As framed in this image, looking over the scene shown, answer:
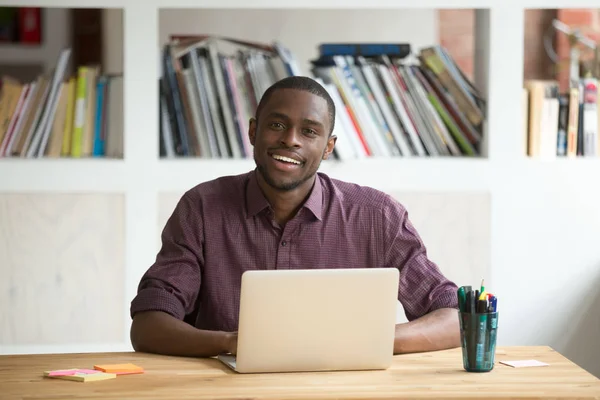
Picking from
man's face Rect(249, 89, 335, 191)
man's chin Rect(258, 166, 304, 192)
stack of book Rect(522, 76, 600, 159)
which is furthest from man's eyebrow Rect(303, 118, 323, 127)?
stack of book Rect(522, 76, 600, 159)

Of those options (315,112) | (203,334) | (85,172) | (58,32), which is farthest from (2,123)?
(58,32)

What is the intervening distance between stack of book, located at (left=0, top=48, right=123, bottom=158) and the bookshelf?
9 centimetres

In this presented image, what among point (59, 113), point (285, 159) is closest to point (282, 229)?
point (285, 159)

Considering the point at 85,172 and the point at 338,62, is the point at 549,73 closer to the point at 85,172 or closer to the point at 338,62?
the point at 338,62

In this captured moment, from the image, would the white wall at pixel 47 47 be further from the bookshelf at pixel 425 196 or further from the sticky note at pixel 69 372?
the sticky note at pixel 69 372

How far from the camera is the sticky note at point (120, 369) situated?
71.8 inches

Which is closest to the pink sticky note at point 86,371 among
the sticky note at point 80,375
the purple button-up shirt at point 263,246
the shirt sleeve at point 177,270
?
the sticky note at point 80,375

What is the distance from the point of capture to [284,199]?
7.87 ft

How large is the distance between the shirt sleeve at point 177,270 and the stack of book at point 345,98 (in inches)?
33.8

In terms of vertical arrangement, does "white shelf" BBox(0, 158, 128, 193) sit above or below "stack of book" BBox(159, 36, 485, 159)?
below

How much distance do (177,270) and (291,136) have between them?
40 cm

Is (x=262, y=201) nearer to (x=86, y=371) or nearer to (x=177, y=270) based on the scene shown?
(x=177, y=270)

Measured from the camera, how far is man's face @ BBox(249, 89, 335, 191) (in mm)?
2316

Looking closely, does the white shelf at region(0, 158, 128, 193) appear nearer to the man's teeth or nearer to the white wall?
the man's teeth
